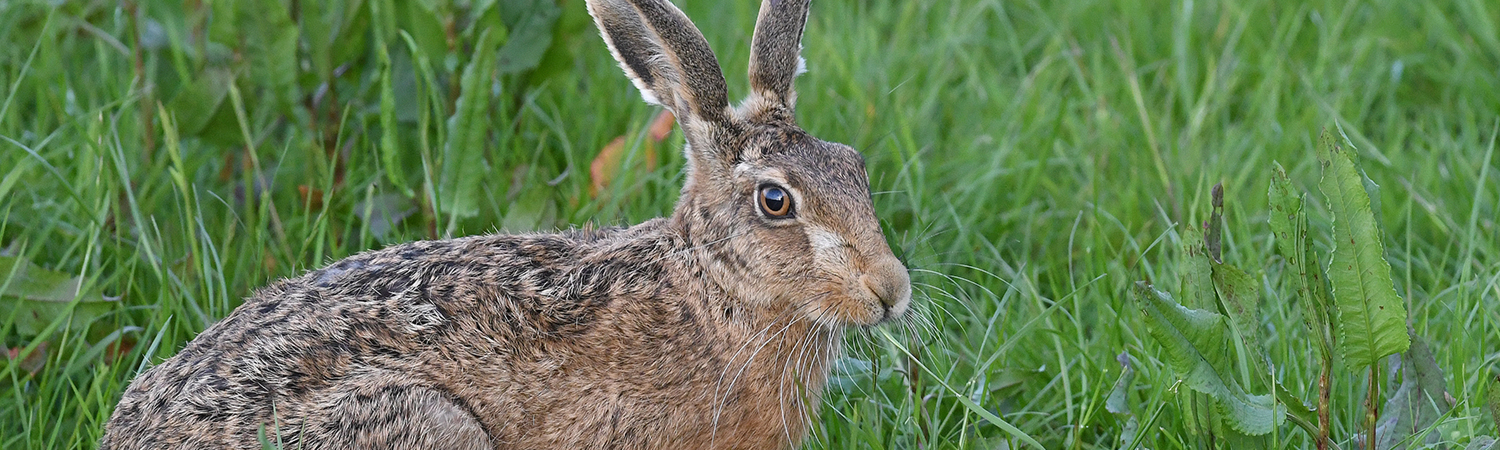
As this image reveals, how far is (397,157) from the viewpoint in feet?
15.4

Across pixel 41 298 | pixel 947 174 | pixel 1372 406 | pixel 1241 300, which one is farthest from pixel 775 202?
pixel 41 298

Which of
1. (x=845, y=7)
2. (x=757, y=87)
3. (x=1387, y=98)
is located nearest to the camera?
(x=757, y=87)

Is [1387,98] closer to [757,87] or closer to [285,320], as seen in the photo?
[757,87]

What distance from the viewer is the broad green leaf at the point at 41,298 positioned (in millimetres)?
4230

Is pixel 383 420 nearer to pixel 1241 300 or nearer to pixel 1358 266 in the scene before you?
pixel 1241 300

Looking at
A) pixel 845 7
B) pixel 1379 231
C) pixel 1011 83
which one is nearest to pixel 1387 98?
pixel 1011 83

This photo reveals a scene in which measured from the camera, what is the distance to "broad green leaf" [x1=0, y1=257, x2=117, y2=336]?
423cm

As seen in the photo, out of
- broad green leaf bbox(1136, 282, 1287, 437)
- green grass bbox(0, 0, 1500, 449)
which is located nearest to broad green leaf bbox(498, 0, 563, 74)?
green grass bbox(0, 0, 1500, 449)

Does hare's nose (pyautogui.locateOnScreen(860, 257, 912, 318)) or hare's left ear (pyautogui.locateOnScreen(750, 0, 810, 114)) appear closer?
hare's nose (pyautogui.locateOnScreen(860, 257, 912, 318))

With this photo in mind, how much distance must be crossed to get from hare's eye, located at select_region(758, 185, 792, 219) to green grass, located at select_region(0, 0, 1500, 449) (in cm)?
36

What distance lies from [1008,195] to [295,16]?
2.68 m

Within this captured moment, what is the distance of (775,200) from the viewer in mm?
3820

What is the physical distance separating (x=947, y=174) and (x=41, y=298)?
316 cm

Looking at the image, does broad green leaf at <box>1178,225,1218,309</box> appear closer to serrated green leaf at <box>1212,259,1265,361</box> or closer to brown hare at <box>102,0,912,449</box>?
serrated green leaf at <box>1212,259,1265,361</box>
